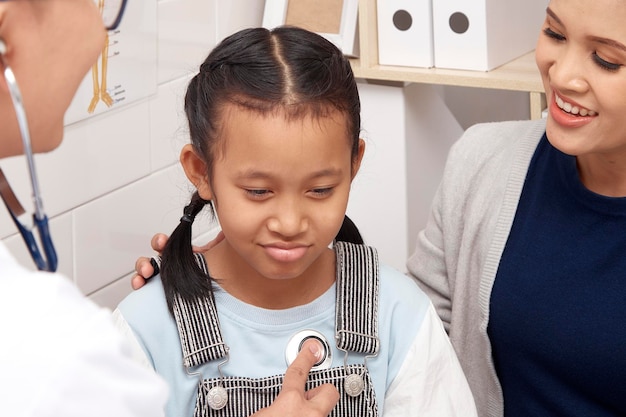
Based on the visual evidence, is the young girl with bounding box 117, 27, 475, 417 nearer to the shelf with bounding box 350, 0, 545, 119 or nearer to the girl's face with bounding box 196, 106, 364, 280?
the girl's face with bounding box 196, 106, 364, 280

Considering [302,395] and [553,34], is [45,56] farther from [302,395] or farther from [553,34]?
[553,34]

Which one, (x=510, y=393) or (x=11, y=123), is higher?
(x=11, y=123)

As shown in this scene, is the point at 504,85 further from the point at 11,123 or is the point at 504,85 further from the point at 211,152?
the point at 11,123

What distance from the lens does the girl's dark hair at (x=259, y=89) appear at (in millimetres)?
1254

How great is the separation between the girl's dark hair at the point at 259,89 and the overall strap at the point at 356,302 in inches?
6.1

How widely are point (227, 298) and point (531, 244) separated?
1.62 feet

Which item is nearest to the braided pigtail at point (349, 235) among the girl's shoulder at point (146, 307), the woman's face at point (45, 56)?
the girl's shoulder at point (146, 307)

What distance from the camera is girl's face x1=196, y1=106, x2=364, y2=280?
1.21 meters

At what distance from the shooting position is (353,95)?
1.32 metres

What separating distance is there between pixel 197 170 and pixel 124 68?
63 centimetres

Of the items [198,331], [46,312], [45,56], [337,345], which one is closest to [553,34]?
[337,345]

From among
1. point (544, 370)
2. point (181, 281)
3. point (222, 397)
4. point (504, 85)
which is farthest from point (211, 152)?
point (504, 85)

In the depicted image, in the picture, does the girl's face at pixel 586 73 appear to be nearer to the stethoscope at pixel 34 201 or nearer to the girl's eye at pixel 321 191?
the girl's eye at pixel 321 191

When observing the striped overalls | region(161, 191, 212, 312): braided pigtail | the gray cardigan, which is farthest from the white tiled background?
the gray cardigan
